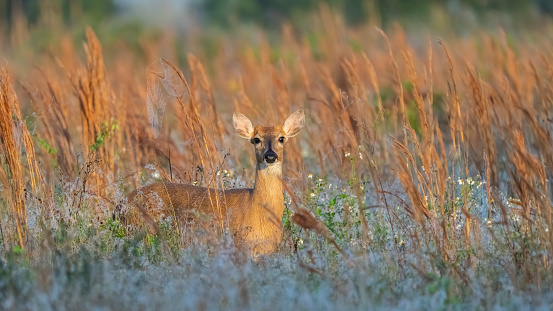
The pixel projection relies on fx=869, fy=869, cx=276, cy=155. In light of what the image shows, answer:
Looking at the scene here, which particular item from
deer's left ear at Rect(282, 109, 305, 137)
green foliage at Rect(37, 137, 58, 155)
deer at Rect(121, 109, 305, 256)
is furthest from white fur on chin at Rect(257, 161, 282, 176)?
green foliage at Rect(37, 137, 58, 155)

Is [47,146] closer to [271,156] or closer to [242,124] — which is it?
[242,124]

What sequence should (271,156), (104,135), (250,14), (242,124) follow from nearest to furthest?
1. (271,156)
2. (242,124)
3. (104,135)
4. (250,14)

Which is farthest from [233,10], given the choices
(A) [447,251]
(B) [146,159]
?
(A) [447,251]

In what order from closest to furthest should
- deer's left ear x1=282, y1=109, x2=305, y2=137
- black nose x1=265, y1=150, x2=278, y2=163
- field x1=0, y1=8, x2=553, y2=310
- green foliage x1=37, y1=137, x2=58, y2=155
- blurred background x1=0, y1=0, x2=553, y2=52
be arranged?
field x1=0, y1=8, x2=553, y2=310 < black nose x1=265, y1=150, x2=278, y2=163 < deer's left ear x1=282, y1=109, x2=305, y2=137 < green foliage x1=37, y1=137, x2=58, y2=155 < blurred background x1=0, y1=0, x2=553, y2=52

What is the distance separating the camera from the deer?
17.7 ft

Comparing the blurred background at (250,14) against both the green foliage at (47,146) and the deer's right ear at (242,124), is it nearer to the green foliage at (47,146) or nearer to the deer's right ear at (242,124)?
the green foliage at (47,146)

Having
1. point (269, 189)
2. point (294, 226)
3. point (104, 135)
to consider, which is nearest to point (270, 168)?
point (269, 189)

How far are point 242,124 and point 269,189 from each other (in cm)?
56

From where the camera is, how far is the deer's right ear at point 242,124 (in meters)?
5.83

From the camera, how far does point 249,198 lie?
18.3 ft

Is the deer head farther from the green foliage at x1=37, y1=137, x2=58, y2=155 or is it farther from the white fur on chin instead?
the green foliage at x1=37, y1=137, x2=58, y2=155

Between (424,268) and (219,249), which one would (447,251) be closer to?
(424,268)

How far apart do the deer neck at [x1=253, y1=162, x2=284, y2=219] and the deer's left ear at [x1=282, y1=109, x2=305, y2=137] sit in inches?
14.5

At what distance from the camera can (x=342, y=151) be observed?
666 centimetres
